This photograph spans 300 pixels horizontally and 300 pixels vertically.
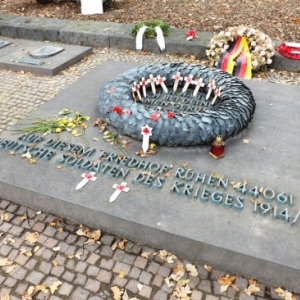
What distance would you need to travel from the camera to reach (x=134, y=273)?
2764mm

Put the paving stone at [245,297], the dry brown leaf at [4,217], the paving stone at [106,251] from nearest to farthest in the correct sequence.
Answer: the paving stone at [245,297] < the paving stone at [106,251] < the dry brown leaf at [4,217]

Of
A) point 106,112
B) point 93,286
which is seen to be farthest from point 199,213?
point 106,112

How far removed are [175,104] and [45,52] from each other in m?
3.65

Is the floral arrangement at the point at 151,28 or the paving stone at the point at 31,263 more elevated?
the floral arrangement at the point at 151,28

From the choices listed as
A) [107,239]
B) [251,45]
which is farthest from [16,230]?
[251,45]

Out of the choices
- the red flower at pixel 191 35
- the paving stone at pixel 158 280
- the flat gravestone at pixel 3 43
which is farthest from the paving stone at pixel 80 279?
the flat gravestone at pixel 3 43

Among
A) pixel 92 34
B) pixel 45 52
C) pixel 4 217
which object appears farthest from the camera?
pixel 92 34

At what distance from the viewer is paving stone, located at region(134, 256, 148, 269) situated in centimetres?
281

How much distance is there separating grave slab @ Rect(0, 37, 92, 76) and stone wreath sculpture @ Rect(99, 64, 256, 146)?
2.38m

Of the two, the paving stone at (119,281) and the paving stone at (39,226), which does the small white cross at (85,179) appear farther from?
the paving stone at (119,281)

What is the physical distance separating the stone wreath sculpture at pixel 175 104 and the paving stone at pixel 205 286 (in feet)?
4.58

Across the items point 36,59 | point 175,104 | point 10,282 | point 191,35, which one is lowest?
point 10,282

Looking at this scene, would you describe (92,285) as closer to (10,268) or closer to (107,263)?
(107,263)

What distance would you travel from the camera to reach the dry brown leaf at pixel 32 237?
304 centimetres
